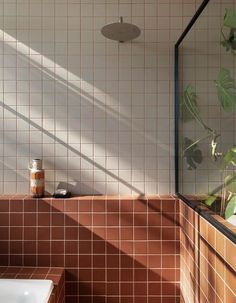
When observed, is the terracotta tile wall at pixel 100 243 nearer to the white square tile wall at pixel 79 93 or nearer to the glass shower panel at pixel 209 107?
the white square tile wall at pixel 79 93

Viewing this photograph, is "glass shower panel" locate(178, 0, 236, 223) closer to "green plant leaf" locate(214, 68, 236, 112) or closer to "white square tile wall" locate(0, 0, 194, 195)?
"green plant leaf" locate(214, 68, 236, 112)

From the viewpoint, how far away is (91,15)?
2.26 metres

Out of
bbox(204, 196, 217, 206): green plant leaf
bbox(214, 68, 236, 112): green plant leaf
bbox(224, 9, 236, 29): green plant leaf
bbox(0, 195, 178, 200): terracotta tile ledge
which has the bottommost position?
bbox(0, 195, 178, 200): terracotta tile ledge

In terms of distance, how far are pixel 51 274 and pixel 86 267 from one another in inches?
10.1

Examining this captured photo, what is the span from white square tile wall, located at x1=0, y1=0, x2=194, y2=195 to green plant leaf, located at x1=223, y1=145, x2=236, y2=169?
0.85 m

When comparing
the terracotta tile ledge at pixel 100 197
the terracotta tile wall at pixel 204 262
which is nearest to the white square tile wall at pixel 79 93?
the terracotta tile ledge at pixel 100 197

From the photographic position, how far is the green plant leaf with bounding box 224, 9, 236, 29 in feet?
4.19

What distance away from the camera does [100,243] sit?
84.8 inches

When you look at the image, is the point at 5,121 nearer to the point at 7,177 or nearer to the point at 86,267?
the point at 7,177

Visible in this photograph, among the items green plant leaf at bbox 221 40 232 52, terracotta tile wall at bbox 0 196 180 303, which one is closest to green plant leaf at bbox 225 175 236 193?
green plant leaf at bbox 221 40 232 52

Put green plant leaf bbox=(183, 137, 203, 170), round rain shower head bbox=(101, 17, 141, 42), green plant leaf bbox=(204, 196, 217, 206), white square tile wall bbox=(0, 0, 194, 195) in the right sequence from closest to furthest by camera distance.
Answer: green plant leaf bbox=(204, 196, 217, 206) → green plant leaf bbox=(183, 137, 203, 170) → round rain shower head bbox=(101, 17, 141, 42) → white square tile wall bbox=(0, 0, 194, 195)

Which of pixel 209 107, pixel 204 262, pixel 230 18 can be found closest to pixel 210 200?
pixel 204 262

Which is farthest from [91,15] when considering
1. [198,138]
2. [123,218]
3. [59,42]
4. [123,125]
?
[123,218]

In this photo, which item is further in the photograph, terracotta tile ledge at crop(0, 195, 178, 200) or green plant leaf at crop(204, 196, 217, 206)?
terracotta tile ledge at crop(0, 195, 178, 200)
